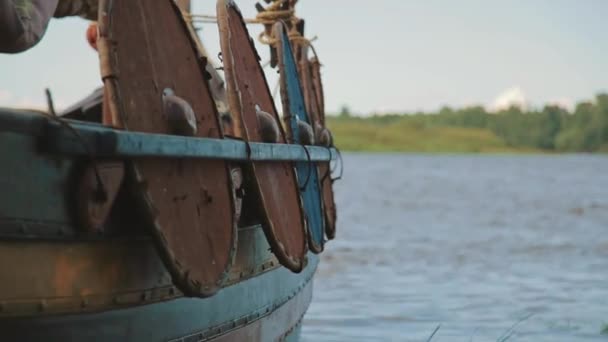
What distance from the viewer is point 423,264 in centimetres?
1944

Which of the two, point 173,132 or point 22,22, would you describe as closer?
point 22,22

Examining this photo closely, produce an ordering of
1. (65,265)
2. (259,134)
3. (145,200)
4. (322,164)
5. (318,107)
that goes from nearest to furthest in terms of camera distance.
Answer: (65,265) < (145,200) < (259,134) < (322,164) < (318,107)

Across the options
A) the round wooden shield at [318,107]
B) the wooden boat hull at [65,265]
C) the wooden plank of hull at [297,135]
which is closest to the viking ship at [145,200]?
the wooden boat hull at [65,265]

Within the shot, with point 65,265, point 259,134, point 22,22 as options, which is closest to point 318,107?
point 259,134

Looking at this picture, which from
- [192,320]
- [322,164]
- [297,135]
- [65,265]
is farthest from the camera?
[322,164]

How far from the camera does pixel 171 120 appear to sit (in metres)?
4.82

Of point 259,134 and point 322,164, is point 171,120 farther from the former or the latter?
point 322,164

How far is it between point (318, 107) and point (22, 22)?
18.5 ft

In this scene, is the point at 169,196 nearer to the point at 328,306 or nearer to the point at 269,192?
the point at 269,192

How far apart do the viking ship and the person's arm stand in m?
0.29

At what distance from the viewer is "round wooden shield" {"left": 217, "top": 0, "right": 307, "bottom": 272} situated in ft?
18.9

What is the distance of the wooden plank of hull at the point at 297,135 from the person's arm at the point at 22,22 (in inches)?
102

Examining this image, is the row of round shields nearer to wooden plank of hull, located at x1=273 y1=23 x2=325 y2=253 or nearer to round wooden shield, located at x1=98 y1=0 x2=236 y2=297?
round wooden shield, located at x1=98 y1=0 x2=236 y2=297

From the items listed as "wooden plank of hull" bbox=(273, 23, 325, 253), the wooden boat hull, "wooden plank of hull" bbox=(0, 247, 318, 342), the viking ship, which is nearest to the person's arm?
the viking ship
